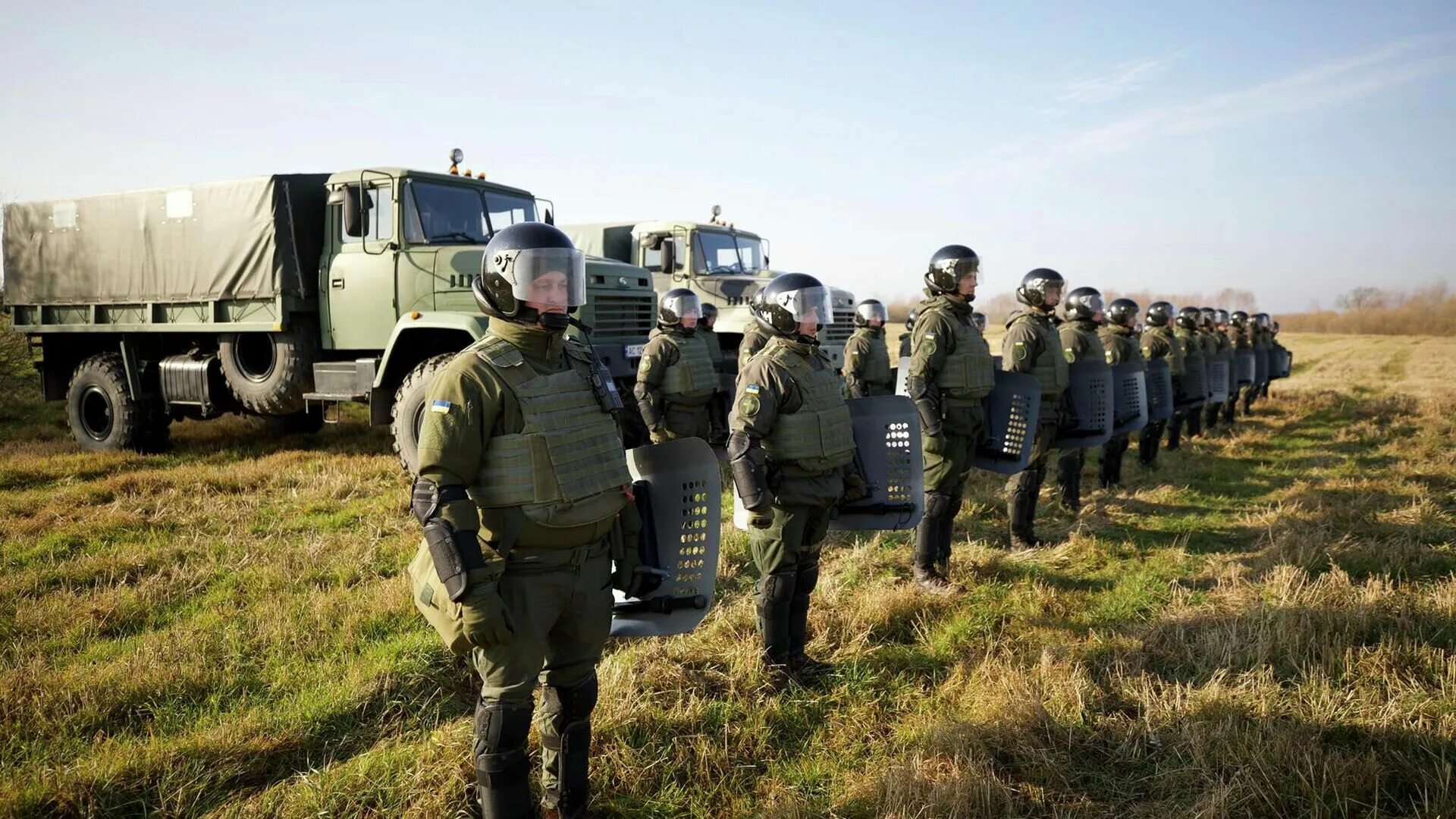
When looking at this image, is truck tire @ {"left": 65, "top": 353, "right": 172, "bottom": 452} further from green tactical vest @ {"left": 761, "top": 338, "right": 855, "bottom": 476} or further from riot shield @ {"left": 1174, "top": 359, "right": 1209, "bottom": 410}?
riot shield @ {"left": 1174, "top": 359, "right": 1209, "bottom": 410}

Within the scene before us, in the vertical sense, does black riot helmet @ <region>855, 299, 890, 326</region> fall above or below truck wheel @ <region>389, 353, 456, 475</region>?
above

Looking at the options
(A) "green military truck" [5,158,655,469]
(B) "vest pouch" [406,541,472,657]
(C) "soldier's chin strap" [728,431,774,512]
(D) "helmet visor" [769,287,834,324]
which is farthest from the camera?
(A) "green military truck" [5,158,655,469]

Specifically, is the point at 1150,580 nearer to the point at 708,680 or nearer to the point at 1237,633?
the point at 1237,633

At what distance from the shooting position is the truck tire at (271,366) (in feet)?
29.7

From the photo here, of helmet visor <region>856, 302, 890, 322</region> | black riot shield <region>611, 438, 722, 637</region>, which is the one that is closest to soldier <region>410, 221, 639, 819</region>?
black riot shield <region>611, 438, 722, 637</region>

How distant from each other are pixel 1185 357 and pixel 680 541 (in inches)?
450

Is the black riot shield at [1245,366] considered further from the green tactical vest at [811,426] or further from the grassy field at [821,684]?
the green tactical vest at [811,426]

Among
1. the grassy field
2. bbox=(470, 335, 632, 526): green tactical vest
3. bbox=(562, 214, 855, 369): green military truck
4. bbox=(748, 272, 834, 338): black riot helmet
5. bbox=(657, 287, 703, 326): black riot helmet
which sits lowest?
the grassy field

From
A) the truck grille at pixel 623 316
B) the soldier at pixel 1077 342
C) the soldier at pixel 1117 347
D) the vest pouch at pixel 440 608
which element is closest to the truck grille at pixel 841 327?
the truck grille at pixel 623 316

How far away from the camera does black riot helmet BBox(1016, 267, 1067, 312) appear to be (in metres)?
7.12

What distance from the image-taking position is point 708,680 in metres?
4.31

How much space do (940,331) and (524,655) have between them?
414 centimetres

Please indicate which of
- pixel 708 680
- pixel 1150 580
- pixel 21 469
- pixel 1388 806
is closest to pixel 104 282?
pixel 21 469

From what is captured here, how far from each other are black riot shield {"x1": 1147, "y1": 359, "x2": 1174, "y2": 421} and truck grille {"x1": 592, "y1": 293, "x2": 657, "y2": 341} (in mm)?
6069
